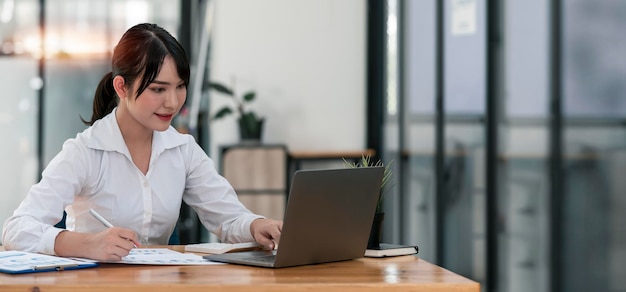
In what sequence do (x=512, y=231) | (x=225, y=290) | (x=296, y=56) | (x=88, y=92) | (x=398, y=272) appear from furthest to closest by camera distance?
1. (x=88, y=92)
2. (x=296, y=56)
3. (x=512, y=231)
4. (x=398, y=272)
5. (x=225, y=290)

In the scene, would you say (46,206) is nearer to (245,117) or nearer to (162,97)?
(162,97)

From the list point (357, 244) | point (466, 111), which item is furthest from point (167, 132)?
point (466, 111)

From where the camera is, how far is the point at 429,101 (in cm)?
519

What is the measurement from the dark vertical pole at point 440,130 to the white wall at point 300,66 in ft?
5.35

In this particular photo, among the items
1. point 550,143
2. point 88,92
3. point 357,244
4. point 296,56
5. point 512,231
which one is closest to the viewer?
point 357,244

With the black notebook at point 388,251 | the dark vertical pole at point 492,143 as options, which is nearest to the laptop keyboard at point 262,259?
the black notebook at point 388,251

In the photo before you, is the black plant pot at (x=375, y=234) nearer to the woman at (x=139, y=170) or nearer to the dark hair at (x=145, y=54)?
the woman at (x=139, y=170)

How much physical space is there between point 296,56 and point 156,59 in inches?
167

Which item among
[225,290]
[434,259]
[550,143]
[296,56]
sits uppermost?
[296,56]

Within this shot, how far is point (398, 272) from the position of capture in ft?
6.44

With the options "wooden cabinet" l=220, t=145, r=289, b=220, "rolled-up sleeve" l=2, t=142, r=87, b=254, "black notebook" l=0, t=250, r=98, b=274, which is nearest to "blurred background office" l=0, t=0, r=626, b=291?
"wooden cabinet" l=220, t=145, r=289, b=220

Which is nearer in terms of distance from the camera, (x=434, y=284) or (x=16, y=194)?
(x=434, y=284)

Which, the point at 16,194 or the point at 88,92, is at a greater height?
the point at 88,92

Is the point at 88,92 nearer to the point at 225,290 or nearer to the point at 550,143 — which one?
the point at 550,143
